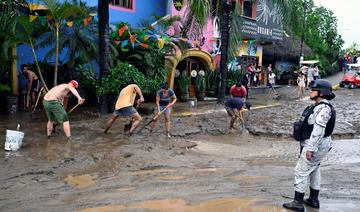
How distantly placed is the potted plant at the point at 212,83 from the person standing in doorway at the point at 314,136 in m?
15.5

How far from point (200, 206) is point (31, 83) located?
9985mm

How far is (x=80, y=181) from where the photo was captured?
6512 millimetres

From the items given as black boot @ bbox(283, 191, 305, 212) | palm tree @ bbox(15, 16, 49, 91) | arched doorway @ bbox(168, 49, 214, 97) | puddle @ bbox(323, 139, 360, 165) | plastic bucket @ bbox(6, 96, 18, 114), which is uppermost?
palm tree @ bbox(15, 16, 49, 91)

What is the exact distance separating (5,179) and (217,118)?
8286 millimetres

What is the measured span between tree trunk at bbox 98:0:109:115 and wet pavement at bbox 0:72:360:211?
111cm

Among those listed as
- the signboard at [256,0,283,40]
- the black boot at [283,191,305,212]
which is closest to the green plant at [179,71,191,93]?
the signboard at [256,0,283,40]

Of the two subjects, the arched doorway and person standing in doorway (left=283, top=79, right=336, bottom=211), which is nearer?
person standing in doorway (left=283, top=79, right=336, bottom=211)

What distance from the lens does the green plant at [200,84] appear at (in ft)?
64.4

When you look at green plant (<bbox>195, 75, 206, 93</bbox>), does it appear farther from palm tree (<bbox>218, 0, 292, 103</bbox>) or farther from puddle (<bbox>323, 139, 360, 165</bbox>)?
puddle (<bbox>323, 139, 360, 165</bbox>)

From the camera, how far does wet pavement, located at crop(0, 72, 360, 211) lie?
547 centimetres

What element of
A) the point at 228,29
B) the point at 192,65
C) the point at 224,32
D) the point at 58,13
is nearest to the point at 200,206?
the point at 58,13

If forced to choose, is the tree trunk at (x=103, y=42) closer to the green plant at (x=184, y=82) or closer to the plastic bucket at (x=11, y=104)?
the plastic bucket at (x=11, y=104)

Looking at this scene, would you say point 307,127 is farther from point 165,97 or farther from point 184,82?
point 184,82

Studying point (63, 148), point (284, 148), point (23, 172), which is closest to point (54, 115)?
point (63, 148)
